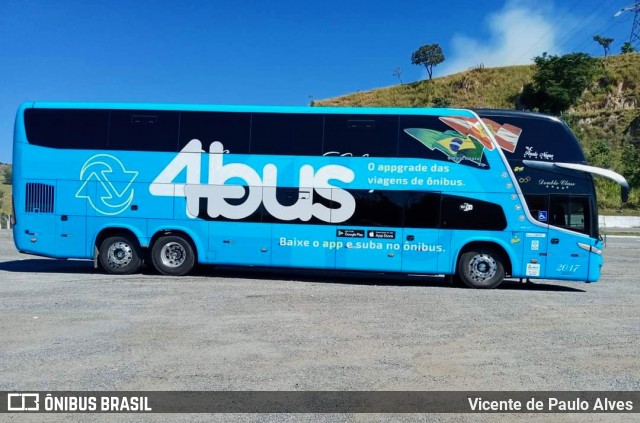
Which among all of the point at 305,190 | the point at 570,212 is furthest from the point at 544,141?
the point at 305,190

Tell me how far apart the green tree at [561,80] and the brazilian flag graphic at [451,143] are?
208 feet

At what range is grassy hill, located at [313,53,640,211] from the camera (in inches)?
1797

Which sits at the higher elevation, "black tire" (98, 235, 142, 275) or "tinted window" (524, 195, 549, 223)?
"tinted window" (524, 195, 549, 223)

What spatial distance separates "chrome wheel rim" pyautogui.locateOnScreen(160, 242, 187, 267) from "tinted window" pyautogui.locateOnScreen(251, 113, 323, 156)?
9.57 feet

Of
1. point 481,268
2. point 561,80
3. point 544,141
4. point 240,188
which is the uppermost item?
point 561,80

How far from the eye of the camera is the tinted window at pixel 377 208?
11.4m

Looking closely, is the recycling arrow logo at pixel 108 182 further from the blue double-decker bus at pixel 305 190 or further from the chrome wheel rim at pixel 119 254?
the chrome wheel rim at pixel 119 254

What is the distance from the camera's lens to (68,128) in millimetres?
12086

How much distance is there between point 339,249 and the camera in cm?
1155

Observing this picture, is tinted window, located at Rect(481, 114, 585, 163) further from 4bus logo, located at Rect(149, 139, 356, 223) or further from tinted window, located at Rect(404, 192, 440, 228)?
4bus logo, located at Rect(149, 139, 356, 223)

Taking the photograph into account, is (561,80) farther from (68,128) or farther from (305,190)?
(68,128)

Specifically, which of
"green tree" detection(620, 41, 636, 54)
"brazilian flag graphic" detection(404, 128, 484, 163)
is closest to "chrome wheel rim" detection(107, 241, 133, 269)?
"brazilian flag graphic" detection(404, 128, 484, 163)

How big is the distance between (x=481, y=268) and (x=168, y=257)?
7230 mm

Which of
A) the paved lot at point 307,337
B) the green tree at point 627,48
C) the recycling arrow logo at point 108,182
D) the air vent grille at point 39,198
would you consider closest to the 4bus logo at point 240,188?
the recycling arrow logo at point 108,182
